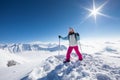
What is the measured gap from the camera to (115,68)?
8.62m

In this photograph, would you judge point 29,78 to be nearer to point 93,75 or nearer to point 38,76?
point 38,76

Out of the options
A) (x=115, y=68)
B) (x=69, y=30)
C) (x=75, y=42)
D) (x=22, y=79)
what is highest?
(x=69, y=30)

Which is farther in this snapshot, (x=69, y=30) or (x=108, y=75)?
(x=69, y=30)

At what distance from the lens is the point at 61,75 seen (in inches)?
313

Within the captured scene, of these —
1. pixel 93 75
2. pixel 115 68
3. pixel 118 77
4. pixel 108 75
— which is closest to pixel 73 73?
pixel 93 75

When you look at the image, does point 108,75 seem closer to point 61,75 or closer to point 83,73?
point 83,73

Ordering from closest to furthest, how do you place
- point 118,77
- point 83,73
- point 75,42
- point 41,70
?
point 118,77, point 83,73, point 41,70, point 75,42

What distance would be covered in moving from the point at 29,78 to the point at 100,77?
451 cm

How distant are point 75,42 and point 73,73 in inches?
166

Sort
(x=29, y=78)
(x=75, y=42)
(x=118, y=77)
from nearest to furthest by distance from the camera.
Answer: (x=118, y=77) → (x=29, y=78) → (x=75, y=42)

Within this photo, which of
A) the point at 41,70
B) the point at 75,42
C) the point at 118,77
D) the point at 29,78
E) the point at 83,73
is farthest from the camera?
the point at 75,42

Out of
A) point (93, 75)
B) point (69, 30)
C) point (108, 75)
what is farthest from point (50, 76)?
point (69, 30)

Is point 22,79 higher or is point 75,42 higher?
point 75,42

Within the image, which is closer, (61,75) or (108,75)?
(108,75)
